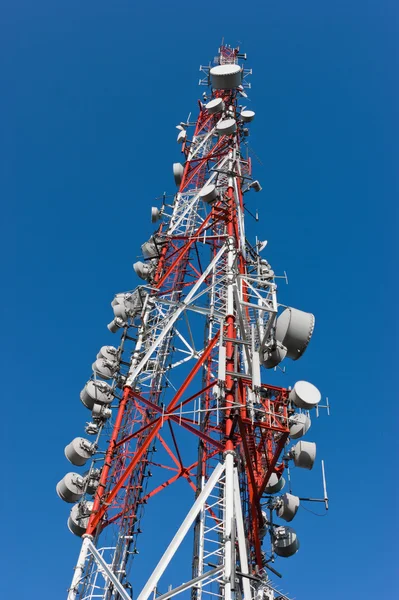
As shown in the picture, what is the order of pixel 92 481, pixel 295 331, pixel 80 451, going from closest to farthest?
Answer: 1. pixel 295 331
2. pixel 92 481
3. pixel 80 451

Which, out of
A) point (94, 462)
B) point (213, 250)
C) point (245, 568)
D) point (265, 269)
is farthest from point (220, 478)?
point (213, 250)

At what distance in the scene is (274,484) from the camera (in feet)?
70.2

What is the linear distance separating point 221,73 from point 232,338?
17995 millimetres

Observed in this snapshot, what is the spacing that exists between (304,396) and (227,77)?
19.0 m

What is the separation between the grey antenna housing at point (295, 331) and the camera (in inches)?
679

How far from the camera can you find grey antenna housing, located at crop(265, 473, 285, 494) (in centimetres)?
2131

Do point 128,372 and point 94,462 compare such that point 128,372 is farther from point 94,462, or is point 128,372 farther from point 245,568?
point 245,568

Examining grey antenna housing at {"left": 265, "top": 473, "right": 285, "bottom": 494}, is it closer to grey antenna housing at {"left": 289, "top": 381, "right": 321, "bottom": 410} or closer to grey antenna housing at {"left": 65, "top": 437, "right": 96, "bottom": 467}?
grey antenna housing at {"left": 289, "top": 381, "right": 321, "bottom": 410}

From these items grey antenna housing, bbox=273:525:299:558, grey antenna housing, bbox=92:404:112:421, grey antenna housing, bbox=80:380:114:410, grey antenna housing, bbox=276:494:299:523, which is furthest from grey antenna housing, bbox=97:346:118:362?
grey antenna housing, bbox=273:525:299:558

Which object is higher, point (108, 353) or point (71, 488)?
point (108, 353)

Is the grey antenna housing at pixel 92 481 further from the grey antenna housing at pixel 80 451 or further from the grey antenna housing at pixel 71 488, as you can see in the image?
the grey antenna housing at pixel 80 451

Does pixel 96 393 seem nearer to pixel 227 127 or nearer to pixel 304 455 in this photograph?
pixel 304 455

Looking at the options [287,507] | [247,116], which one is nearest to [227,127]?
[247,116]

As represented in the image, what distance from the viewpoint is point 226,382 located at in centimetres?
1555
